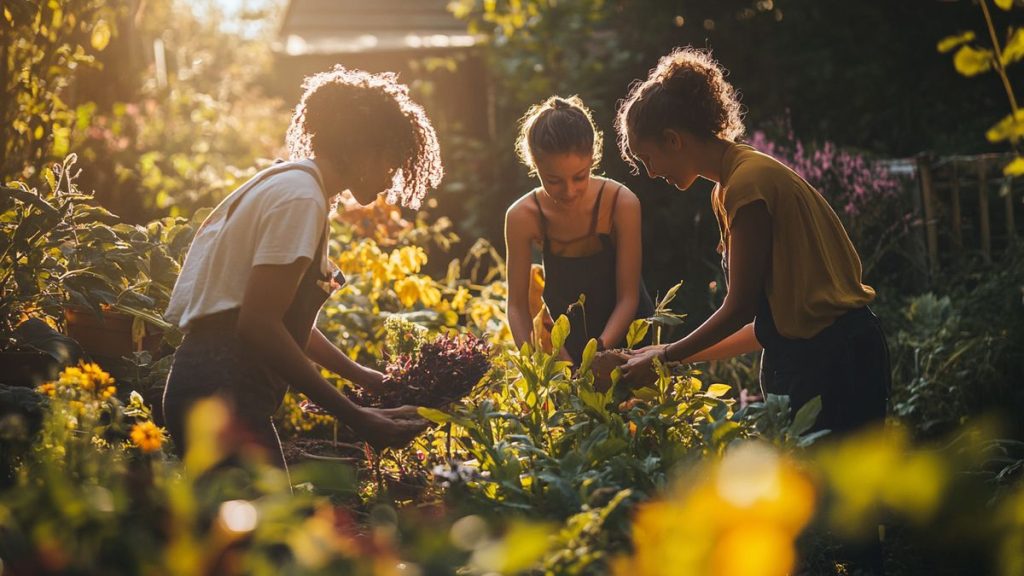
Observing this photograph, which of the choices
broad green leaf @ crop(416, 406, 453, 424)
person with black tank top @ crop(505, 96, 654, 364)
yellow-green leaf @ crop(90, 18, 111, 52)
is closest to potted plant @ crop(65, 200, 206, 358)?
yellow-green leaf @ crop(90, 18, 111, 52)

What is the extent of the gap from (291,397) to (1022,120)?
128 inches

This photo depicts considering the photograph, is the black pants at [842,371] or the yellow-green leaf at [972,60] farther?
the black pants at [842,371]

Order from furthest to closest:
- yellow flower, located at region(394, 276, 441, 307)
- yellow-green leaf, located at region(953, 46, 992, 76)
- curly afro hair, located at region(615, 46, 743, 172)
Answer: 1. yellow flower, located at region(394, 276, 441, 307)
2. curly afro hair, located at region(615, 46, 743, 172)
3. yellow-green leaf, located at region(953, 46, 992, 76)

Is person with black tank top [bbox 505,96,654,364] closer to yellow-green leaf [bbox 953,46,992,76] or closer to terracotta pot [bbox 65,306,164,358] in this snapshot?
terracotta pot [bbox 65,306,164,358]

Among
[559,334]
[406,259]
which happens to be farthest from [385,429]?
[406,259]

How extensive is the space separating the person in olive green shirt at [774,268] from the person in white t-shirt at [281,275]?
0.77 metres

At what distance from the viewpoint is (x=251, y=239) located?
2.37 m

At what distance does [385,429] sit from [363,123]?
0.74 meters

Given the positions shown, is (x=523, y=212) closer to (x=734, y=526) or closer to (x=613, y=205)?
(x=613, y=205)

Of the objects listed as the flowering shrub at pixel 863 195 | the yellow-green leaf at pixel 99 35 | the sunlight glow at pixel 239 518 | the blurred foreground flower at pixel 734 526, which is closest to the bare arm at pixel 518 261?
the yellow-green leaf at pixel 99 35

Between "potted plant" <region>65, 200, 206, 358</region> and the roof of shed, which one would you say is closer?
"potted plant" <region>65, 200, 206, 358</region>

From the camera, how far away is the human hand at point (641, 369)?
2801 millimetres

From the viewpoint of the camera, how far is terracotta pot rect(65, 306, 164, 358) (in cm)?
367

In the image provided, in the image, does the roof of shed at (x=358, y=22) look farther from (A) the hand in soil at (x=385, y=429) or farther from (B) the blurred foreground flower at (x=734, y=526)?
(B) the blurred foreground flower at (x=734, y=526)
